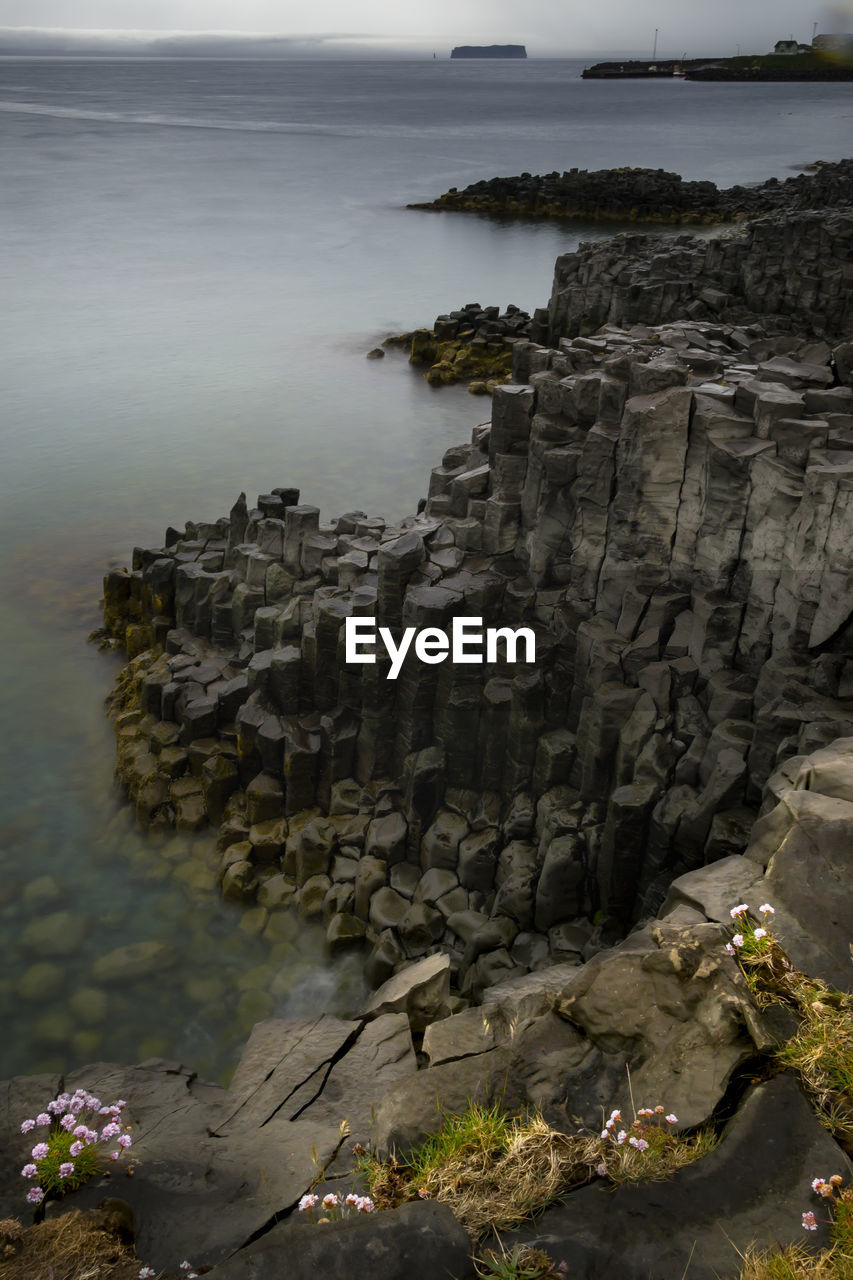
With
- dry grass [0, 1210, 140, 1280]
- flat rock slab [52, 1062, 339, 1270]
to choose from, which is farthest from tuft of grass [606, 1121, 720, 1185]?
dry grass [0, 1210, 140, 1280]

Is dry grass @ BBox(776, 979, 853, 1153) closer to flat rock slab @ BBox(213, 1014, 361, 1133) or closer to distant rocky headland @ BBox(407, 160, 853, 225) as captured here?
flat rock slab @ BBox(213, 1014, 361, 1133)

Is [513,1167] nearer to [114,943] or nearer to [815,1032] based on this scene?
[815,1032]

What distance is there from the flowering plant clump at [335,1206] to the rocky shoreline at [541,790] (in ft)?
1.27

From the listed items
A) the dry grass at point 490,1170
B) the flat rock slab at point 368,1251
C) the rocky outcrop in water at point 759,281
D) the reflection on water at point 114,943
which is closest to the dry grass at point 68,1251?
the flat rock slab at point 368,1251

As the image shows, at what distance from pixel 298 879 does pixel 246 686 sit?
2.68 meters

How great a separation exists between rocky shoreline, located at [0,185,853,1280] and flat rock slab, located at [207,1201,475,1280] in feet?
0.04

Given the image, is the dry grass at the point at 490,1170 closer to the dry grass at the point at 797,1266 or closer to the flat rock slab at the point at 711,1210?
the flat rock slab at the point at 711,1210

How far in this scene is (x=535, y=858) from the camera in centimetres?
991

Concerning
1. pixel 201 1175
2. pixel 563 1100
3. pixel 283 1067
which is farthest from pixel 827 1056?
pixel 283 1067

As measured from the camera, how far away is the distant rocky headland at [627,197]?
4941 centimetres

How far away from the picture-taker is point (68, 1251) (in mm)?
4281

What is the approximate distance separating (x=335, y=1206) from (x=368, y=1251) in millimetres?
645

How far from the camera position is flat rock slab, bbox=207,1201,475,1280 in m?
3.78

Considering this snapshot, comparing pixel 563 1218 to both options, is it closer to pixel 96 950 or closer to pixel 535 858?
pixel 535 858
